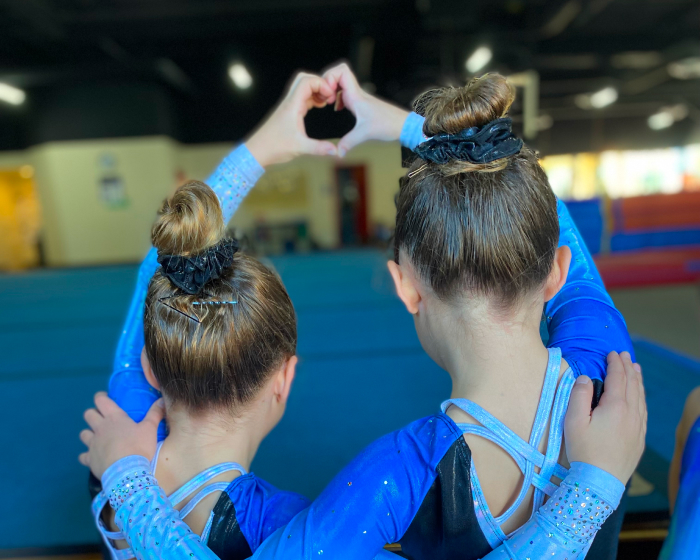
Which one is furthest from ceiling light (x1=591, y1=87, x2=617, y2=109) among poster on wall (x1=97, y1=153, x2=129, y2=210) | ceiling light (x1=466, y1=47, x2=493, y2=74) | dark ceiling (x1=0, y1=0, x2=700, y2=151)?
poster on wall (x1=97, y1=153, x2=129, y2=210)

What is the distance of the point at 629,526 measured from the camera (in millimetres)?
890

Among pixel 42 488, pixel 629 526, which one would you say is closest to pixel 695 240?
pixel 629 526

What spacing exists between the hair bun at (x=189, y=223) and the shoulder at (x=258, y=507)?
30cm

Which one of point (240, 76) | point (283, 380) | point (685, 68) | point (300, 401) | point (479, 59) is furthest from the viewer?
point (685, 68)

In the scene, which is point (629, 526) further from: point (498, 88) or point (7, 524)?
point (7, 524)

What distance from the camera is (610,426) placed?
0.46 meters

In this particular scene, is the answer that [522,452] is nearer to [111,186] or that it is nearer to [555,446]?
[555,446]

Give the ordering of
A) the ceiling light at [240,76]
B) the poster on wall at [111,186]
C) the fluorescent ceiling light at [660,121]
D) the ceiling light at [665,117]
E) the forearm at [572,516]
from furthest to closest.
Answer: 1. the fluorescent ceiling light at [660,121]
2. the ceiling light at [665,117]
3. the poster on wall at [111,186]
4. the ceiling light at [240,76]
5. the forearm at [572,516]

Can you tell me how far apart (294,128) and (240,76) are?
26.8 feet

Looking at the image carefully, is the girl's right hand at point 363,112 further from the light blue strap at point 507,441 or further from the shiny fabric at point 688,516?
the shiny fabric at point 688,516

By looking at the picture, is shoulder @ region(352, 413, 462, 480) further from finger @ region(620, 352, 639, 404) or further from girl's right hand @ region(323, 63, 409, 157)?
girl's right hand @ region(323, 63, 409, 157)

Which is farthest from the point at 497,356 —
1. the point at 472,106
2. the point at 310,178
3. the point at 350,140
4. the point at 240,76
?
the point at 310,178

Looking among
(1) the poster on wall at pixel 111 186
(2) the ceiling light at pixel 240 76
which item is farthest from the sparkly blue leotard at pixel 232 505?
(1) the poster on wall at pixel 111 186

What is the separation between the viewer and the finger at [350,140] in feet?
2.22
